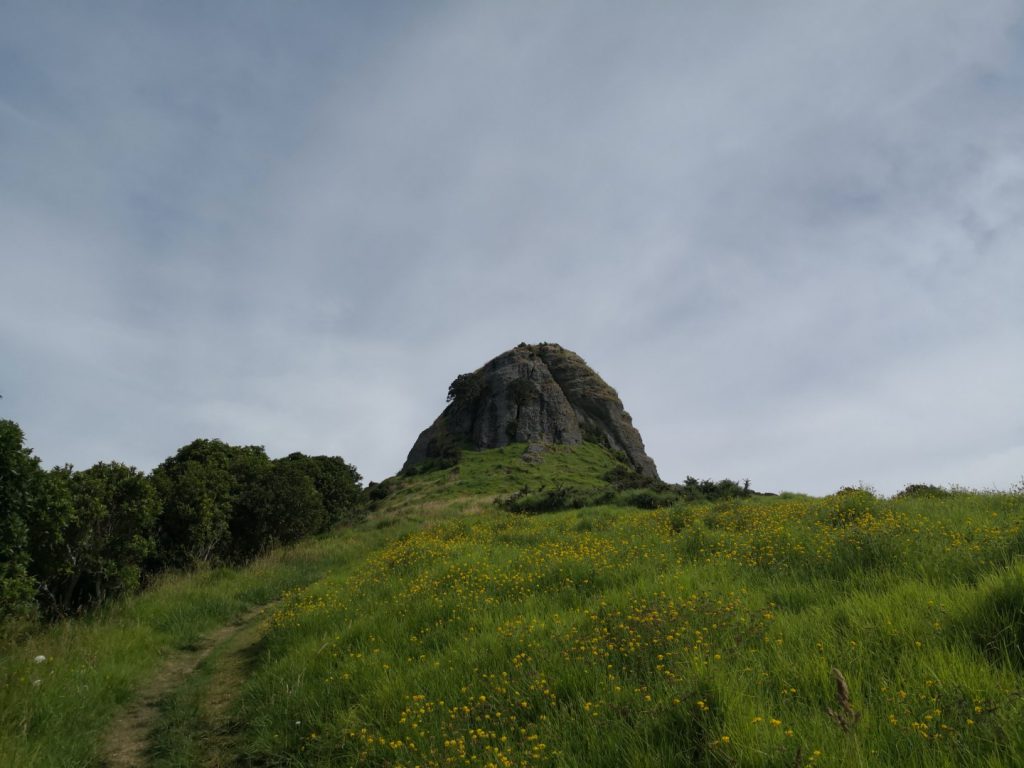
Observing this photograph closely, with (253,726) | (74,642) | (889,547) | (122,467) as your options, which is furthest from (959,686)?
(122,467)

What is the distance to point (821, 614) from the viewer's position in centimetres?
586

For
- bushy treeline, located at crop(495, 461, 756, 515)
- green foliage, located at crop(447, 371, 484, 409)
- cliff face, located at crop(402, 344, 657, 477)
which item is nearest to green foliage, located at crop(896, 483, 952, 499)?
bushy treeline, located at crop(495, 461, 756, 515)

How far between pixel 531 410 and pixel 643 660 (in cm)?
6872

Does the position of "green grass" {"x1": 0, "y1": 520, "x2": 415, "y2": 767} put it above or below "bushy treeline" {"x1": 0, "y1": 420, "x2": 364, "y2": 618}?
below

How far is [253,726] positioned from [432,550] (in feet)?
24.2

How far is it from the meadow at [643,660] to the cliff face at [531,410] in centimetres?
5808

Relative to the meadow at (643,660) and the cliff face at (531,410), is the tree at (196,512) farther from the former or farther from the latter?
the cliff face at (531,410)

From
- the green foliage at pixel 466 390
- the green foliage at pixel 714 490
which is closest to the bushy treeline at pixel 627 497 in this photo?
the green foliage at pixel 714 490

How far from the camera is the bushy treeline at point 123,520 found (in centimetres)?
927

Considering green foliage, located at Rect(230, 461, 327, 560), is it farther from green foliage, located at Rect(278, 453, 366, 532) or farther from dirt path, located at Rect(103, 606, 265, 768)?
dirt path, located at Rect(103, 606, 265, 768)

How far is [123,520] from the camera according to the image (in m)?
13.2

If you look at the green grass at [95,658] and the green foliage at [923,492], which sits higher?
the green foliage at [923,492]

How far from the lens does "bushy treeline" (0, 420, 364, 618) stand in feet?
30.4

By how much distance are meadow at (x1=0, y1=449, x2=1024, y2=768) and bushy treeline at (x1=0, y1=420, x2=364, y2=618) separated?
1419 mm
